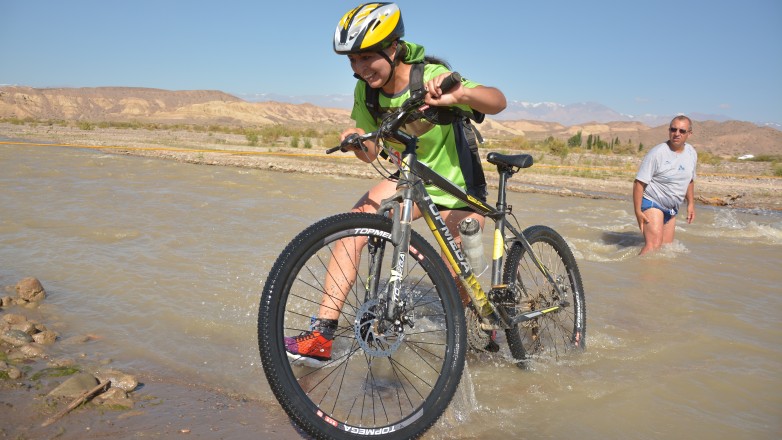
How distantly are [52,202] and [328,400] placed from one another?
6.77m

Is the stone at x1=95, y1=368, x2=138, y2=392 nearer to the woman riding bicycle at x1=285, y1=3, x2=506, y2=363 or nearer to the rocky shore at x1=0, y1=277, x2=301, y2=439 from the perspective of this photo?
the rocky shore at x1=0, y1=277, x2=301, y2=439

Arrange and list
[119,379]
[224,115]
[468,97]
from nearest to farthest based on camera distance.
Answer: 1. [468,97]
2. [119,379]
3. [224,115]

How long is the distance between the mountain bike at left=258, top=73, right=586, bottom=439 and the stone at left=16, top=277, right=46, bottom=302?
1.78 m

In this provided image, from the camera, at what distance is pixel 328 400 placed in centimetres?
324

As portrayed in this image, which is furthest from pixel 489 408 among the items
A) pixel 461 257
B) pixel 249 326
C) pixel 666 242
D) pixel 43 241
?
pixel 666 242

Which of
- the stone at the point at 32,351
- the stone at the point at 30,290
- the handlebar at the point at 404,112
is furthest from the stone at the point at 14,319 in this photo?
the handlebar at the point at 404,112

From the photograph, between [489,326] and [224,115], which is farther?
[224,115]

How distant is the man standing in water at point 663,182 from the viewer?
765cm

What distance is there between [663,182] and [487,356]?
475 centimetres

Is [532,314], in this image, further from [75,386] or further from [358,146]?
[75,386]

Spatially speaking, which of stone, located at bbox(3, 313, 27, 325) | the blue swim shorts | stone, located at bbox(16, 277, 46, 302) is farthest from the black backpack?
the blue swim shorts

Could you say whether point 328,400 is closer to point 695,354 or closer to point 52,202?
point 695,354

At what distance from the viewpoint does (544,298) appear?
4.07 meters

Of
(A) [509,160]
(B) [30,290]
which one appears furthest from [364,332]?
(B) [30,290]
